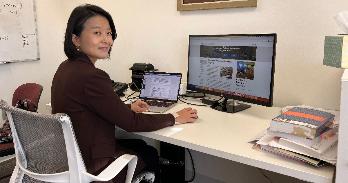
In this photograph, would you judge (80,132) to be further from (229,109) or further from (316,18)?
(316,18)

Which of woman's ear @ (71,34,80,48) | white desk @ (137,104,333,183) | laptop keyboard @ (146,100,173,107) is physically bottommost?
white desk @ (137,104,333,183)

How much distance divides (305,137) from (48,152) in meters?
0.95

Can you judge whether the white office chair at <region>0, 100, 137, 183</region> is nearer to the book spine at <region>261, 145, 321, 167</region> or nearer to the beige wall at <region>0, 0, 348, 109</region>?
the book spine at <region>261, 145, 321, 167</region>

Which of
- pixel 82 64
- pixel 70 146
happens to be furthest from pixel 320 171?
pixel 82 64

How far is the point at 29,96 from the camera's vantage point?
2.14 metres

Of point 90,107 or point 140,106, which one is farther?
point 140,106

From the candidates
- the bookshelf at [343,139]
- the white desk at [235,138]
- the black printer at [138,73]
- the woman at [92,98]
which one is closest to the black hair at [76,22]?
the woman at [92,98]

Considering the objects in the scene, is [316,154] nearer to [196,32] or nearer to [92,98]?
[92,98]

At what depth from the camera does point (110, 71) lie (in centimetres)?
278

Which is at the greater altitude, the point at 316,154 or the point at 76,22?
the point at 76,22

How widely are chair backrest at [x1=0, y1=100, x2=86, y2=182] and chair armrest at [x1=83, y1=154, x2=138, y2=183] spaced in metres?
0.06

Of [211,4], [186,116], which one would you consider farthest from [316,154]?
[211,4]

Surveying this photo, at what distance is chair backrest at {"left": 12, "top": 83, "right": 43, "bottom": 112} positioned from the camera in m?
2.02

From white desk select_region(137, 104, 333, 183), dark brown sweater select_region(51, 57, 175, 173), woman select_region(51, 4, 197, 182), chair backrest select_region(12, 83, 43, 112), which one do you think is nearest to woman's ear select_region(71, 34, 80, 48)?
woman select_region(51, 4, 197, 182)
